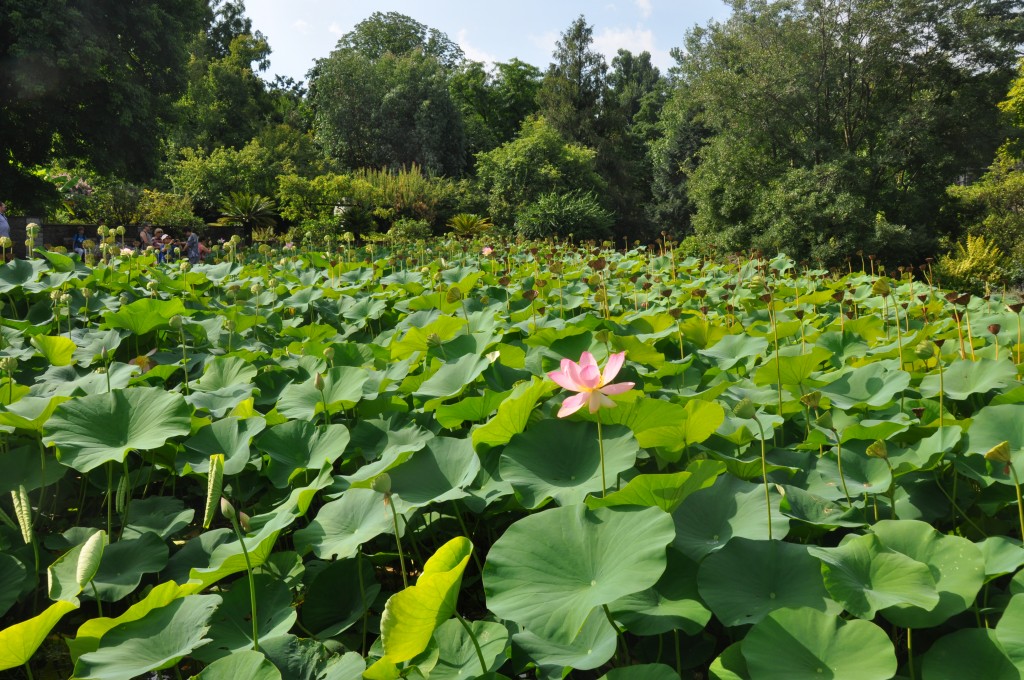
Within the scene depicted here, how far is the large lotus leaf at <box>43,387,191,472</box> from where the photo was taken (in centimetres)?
114

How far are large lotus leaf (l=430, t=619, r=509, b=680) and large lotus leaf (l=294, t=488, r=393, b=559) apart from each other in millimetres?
186

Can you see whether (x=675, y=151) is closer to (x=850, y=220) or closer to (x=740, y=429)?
(x=850, y=220)

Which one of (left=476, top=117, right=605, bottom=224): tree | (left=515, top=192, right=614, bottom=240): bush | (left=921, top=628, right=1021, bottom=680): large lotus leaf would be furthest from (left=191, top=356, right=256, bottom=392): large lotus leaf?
(left=476, top=117, right=605, bottom=224): tree

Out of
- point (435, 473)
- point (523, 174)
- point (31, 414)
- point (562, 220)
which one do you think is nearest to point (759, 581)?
point (435, 473)

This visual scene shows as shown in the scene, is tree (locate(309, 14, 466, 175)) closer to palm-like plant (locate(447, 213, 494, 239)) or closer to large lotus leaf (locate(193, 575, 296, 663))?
palm-like plant (locate(447, 213, 494, 239))

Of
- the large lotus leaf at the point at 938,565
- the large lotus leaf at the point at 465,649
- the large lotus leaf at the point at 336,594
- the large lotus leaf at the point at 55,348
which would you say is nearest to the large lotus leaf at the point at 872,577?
the large lotus leaf at the point at 938,565

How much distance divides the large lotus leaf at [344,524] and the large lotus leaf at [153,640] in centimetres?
16

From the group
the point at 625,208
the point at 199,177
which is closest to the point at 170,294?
the point at 199,177

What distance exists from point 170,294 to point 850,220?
13857mm

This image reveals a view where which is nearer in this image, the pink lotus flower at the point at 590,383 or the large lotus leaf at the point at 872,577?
the large lotus leaf at the point at 872,577

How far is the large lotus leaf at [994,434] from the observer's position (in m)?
1.00

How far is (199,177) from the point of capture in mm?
18344

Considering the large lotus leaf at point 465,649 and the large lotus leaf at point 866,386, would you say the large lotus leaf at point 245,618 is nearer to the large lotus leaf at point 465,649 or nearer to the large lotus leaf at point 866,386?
the large lotus leaf at point 465,649

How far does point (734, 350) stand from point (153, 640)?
1.39 m
